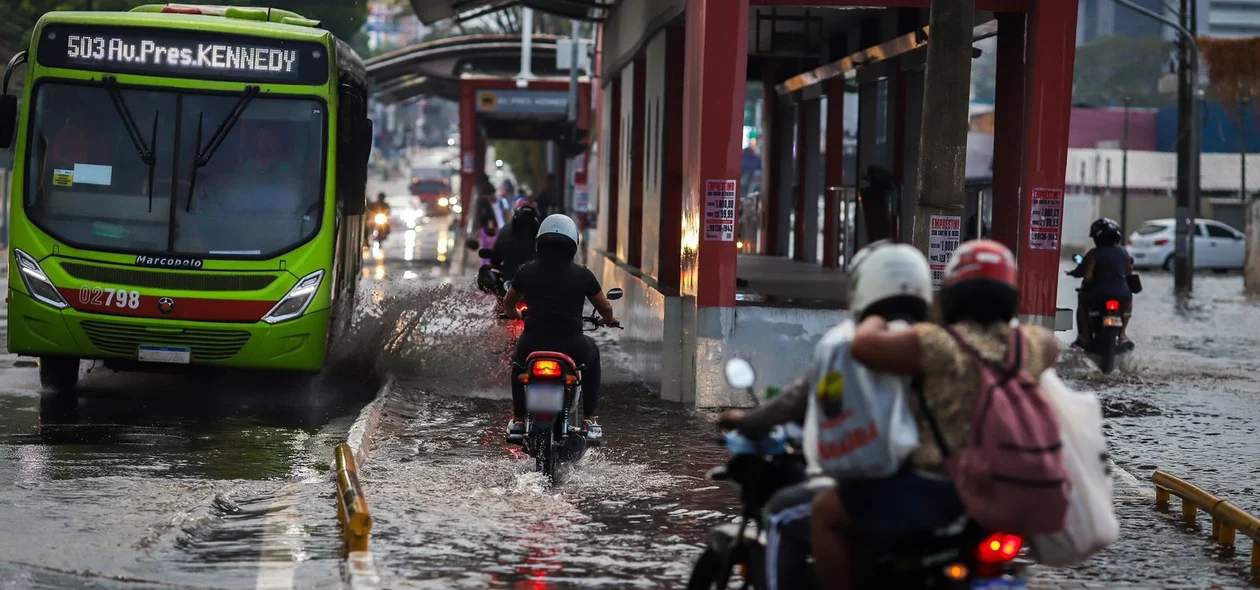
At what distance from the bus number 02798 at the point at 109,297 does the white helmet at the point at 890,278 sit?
9.62 m

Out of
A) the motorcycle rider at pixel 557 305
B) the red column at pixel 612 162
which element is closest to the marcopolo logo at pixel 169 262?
the motorcycle rider at pixel 557 305

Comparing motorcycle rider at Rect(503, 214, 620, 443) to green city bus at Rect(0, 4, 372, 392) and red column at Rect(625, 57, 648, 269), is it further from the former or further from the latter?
red column at Rect(625, 57, 648, 269)

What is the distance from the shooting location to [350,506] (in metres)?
8.17

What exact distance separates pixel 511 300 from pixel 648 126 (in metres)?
12.1

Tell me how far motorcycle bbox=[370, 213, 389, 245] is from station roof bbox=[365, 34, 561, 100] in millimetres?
3361

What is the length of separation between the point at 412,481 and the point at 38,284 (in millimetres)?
4781

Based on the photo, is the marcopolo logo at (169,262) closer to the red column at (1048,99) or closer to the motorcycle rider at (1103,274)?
the red column at (1048,99)

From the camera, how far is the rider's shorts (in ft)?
16.0

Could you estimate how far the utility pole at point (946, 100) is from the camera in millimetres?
11008

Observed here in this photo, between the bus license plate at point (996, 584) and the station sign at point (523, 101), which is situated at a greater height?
the station sign at point (523, 101)

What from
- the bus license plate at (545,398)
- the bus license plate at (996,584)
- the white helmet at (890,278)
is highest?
the white helmet at (890,278)

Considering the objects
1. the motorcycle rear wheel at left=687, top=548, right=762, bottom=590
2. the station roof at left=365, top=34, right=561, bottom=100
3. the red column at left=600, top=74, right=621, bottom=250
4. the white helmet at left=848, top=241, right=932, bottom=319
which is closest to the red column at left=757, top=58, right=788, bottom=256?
the red column at left=600, top=74, right=621, bottom=250

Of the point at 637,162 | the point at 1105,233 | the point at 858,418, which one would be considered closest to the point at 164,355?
the point at 1105,233

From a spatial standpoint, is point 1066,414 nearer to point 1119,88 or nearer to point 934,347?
point 934,347
